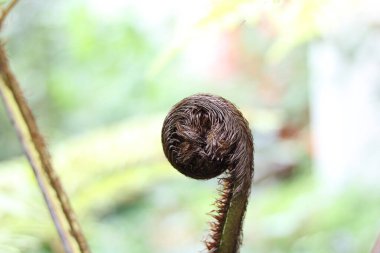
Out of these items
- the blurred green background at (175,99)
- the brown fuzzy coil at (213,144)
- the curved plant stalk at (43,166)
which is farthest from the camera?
the blurred green background at (175,99)

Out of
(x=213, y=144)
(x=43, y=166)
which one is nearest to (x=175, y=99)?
(x=43, y=166)

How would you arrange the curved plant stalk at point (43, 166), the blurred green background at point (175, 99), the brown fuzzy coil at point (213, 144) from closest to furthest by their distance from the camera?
the brown fuzzy coil at point (213, 144), the curved plant stalk at point (43, 166), the blurred green background at point (175, 99)

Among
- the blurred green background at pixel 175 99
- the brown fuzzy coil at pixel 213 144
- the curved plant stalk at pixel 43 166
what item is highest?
the blurred green background at pixel 175 99

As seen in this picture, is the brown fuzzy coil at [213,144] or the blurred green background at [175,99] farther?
the blurred green background at [175,99]

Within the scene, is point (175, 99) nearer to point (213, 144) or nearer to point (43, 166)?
point (43, 166)

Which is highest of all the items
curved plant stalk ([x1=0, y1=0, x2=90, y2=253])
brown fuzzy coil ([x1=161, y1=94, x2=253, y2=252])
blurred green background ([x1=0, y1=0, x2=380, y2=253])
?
blurred green background ([x1=0, y1=0, x2=380, y2=253])

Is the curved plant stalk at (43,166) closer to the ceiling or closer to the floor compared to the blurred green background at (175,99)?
closer to the floor

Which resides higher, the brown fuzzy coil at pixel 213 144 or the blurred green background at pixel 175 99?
the blurred green background at pixel 175 99
